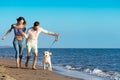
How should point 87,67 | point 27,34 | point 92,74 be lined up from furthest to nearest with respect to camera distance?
point 87,67, point 92,74, point 27,34

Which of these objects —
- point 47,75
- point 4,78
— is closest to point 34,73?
point 47,75

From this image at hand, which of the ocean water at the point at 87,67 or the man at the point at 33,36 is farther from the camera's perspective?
the ocean water at the point at 87,67

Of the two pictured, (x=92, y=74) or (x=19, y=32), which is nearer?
(x=19, y=32)

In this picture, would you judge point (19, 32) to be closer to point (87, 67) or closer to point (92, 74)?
point (92, 74)

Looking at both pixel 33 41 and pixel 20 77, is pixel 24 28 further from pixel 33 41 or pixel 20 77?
pixel 20 77

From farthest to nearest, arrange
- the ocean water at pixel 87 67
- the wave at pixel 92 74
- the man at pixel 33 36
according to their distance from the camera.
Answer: the ocean water at pixel 87 67 → the wave at pixel 92 74 → the man at pixel 33 36

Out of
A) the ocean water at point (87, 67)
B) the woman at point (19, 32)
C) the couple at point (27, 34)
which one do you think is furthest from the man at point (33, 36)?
the ocean water at point (87, 67)

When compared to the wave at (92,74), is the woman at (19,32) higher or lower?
higher

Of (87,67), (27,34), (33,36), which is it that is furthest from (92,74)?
(87,67)

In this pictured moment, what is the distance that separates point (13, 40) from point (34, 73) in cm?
161

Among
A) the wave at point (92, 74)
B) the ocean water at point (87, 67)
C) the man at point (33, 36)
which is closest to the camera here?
the man at point (33, 36)

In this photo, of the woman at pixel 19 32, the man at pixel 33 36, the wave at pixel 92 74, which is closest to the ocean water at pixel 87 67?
the wave at pixel 92 74

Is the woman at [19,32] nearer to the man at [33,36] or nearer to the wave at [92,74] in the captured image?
the man at [33,36]

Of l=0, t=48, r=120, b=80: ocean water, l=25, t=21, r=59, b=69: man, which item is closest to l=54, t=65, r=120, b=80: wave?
l=0, t=48, r=120, b=80: ocean water
